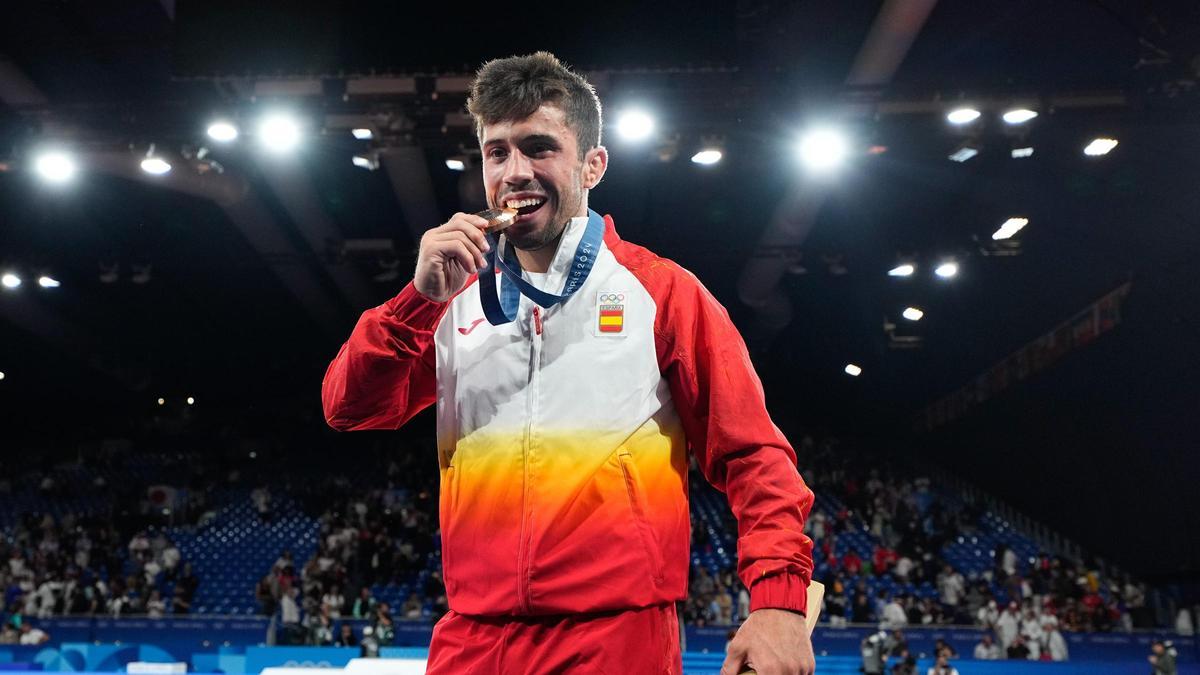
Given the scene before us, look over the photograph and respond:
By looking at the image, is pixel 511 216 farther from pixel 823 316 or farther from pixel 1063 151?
pixel 823 316

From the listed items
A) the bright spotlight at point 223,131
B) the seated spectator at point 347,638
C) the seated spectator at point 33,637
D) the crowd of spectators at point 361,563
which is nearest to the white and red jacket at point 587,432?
the bright spotlight at point 223,131

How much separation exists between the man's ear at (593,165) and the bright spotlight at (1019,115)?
29.0 feet

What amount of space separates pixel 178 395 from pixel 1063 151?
23.3 metres

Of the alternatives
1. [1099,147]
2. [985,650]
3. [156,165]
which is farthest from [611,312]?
[985,650]

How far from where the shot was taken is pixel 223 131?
10383 mm

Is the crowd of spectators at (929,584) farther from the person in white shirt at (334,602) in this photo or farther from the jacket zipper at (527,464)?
the jacket zipper at (527,464)

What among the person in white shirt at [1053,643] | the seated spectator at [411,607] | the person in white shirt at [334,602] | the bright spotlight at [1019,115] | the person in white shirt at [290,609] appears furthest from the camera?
the seated spectator at [411,607]

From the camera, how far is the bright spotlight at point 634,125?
10.0 meters

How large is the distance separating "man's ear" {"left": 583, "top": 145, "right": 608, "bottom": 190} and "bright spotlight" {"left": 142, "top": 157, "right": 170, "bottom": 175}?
9.74 metres

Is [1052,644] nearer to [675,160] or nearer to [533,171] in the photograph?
[675,160]

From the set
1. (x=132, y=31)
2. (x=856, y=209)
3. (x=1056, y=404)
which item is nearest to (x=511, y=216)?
(x=132, y=31)

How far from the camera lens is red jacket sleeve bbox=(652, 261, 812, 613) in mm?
1763

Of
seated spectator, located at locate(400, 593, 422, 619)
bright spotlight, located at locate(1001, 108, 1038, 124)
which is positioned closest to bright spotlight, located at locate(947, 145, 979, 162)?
bright spotlight, located at locate(1001, 108, 1038, 124)

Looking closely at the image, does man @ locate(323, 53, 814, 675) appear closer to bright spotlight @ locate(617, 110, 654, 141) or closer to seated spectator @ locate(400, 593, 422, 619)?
bright spotlight @ locate(617, 110, 654, 141)
